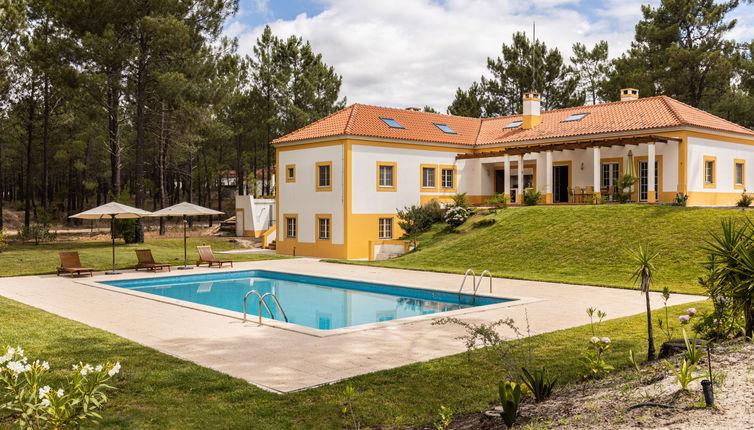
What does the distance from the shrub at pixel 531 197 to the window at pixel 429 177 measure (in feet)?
15.2

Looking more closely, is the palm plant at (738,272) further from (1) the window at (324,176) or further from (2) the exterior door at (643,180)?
(1) the window at (324,176)

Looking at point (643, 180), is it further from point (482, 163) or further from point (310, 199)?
point (310, 199)

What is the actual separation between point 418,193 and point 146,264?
13505 millimetres

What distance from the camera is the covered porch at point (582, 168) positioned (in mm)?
26281

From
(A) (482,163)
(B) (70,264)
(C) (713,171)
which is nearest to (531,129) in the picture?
(A) (482,163)

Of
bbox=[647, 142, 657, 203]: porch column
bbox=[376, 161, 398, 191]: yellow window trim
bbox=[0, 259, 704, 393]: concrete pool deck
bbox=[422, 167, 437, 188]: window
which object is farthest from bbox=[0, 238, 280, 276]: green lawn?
bbox=[647, 142, 657, 203]: porch column

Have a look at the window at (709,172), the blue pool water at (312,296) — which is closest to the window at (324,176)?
the blue pool water at (312,296)

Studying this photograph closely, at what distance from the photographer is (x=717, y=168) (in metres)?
27.4

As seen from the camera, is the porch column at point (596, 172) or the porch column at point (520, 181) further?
the porch column at point (520, 181)

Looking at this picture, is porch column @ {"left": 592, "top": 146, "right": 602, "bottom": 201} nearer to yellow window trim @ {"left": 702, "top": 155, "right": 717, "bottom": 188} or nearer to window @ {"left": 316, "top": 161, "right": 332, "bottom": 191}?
yellow window trim @ {"left": 702, "top": 155, "right": 717, "bottom": 188}

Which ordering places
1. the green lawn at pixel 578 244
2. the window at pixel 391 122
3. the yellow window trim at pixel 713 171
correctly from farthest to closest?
the window at pixel 391 122
the yellow window trim at pixel 713 171
the green lawn at pixel 578 244

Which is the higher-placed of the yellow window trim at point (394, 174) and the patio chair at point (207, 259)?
the yellow window trim at point (394, 174)

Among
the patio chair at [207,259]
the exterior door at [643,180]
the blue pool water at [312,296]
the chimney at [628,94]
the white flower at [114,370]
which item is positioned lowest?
the blue pool water at [312,296]

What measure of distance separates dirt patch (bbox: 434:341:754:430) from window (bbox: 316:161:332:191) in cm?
2265
